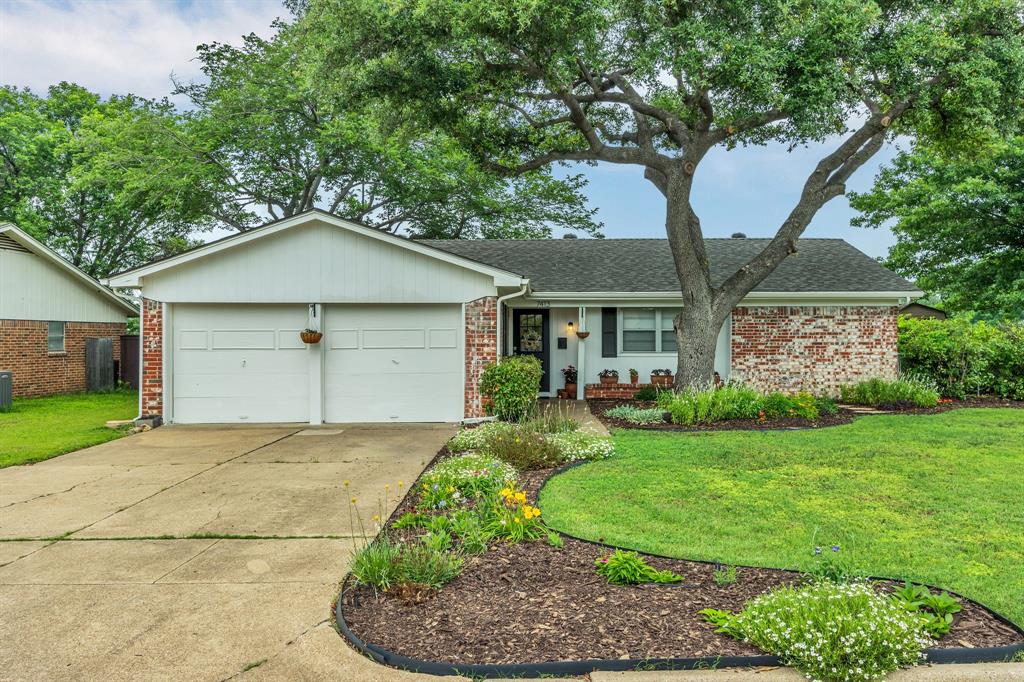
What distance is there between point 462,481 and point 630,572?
90.2 inches

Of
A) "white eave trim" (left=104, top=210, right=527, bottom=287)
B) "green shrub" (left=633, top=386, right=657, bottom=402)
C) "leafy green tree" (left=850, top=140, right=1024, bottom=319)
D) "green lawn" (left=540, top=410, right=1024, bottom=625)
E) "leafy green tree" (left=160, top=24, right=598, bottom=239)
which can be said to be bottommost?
"green lawn" (left=540, top=410, right=1024, bottom=625)

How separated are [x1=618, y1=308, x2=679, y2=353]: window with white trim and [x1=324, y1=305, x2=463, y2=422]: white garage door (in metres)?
4.64

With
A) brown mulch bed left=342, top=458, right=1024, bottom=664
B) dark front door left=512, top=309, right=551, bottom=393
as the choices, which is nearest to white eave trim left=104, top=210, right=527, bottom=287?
dark front door left=512, top=309, right=551, bottom=393

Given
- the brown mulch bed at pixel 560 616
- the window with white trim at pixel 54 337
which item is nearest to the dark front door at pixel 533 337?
the brown mulch bed at pixel 560 616

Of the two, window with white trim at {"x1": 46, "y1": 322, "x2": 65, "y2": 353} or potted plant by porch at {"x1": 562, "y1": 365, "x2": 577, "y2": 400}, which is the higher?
window with white trim at {"x1": 46, "y1": 322, "x2": 65, "y2": 353}

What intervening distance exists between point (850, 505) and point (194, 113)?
948 inches

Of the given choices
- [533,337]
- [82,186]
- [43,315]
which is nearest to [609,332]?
[533,337]

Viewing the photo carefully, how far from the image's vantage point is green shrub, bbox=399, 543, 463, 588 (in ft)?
11.5

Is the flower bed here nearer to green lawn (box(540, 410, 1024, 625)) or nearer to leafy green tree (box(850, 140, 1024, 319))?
green lawn (box(540, 410, 1024, 625))

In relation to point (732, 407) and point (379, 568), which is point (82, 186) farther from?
point (379, 568)

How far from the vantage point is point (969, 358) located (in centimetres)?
1255

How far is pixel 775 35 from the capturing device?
987 cm

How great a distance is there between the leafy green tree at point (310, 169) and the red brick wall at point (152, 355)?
10.8m

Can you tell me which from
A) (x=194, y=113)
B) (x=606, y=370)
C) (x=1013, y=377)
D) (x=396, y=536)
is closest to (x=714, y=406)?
(x=606, y=370)
